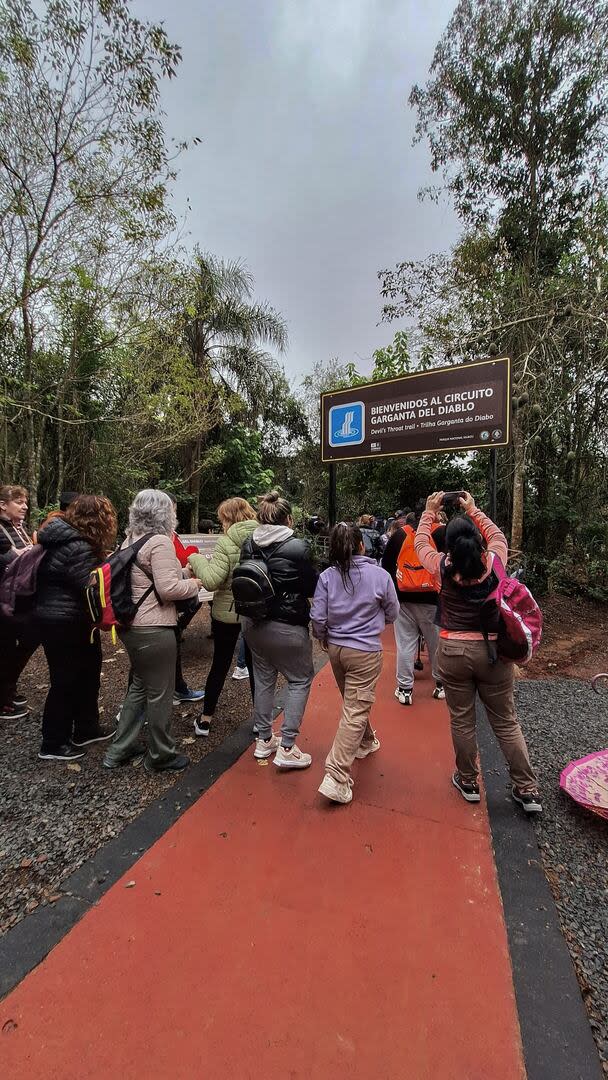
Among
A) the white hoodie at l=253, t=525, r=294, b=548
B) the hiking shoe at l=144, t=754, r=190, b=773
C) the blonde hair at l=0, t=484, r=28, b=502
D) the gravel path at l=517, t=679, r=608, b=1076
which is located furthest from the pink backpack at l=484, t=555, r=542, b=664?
the blonde hair at l=0, t=484, r=28, b=502

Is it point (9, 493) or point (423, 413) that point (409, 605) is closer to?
point (423, 413)

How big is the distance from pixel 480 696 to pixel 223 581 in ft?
5.53

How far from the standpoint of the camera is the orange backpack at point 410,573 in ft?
12.6

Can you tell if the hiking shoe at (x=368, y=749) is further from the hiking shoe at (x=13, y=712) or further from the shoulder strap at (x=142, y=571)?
the hiking shoe at (x=13, y=712)

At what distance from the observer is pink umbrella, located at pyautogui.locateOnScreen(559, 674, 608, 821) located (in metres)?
2.41

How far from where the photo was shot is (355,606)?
265cm

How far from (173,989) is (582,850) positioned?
1957mm

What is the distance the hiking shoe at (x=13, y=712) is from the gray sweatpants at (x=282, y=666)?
6.59ft

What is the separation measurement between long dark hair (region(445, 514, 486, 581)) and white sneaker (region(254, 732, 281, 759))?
1.63m

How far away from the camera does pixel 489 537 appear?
2693 mm

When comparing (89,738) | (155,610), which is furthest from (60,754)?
(155,610)

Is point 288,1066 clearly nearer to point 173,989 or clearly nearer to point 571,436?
point 173,989

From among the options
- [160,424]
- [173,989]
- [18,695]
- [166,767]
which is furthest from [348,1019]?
[160,424]

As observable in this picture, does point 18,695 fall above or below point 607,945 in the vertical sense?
above
